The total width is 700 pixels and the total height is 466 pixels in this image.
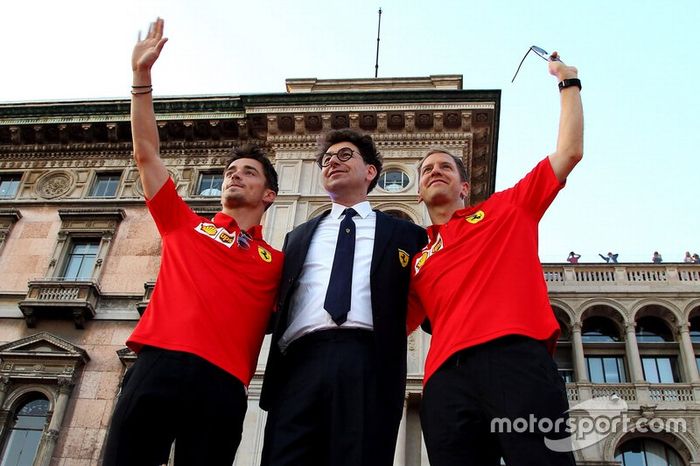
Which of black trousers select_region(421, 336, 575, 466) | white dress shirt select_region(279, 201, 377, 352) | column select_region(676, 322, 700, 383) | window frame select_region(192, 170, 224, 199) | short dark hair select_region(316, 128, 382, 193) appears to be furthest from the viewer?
column select_region(676, 322, 700, 383)

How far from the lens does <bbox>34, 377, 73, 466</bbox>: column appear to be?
16.2m

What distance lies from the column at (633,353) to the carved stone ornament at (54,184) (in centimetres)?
1901

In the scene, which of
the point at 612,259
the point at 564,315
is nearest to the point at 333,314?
the point at 564,315

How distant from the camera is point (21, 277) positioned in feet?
65.7

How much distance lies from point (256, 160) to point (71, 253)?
16298 millimetres

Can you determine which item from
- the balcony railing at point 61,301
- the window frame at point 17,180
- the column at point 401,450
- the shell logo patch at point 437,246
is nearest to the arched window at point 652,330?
the column at point 401,450

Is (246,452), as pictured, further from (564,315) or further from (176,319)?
(564,315)

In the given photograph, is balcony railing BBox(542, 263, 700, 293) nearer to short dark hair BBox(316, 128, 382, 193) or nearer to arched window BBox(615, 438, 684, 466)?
arched window BBox(615, 438, 684, 466)

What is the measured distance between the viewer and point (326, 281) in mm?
4746

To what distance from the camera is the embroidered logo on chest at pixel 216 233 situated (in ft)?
16.7

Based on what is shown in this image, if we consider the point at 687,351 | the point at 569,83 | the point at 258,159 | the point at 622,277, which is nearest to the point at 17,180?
the point at 258,159

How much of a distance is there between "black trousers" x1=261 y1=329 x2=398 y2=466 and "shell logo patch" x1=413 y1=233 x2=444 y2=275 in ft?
2.54

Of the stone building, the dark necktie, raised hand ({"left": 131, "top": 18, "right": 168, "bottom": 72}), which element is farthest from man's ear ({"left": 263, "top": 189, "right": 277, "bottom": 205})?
the stone building

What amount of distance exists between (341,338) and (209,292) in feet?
3.13
